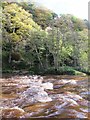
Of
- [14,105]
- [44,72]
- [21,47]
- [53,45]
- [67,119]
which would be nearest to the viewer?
[67,119]

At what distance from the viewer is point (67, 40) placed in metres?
34.3

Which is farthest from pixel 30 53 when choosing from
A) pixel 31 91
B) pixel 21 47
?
pixel 31 91

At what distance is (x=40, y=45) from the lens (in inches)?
1321

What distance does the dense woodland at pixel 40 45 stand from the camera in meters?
32.7

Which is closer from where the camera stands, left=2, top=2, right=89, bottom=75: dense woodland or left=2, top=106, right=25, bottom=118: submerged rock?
left=2, top=106, right=25, bottom=118: submerged rock

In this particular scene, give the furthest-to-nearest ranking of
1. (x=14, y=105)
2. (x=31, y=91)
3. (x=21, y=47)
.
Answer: (x=21, y=47) < (x=31, y=91) < (x=14, y=105)

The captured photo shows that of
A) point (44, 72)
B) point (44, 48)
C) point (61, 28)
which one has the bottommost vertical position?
point (44, 72)

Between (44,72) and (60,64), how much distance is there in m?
6.68

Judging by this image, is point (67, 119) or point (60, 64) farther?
point (60, 64)

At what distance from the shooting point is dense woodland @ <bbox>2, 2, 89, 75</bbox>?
3269 cm

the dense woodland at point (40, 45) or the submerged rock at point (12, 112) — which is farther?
the dense woodland at point (40, 45)

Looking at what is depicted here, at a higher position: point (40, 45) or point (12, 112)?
point (40, 45)

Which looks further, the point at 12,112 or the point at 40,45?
the point at 40,45

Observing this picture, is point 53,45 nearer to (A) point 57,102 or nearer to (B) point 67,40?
(B) point 67,40
